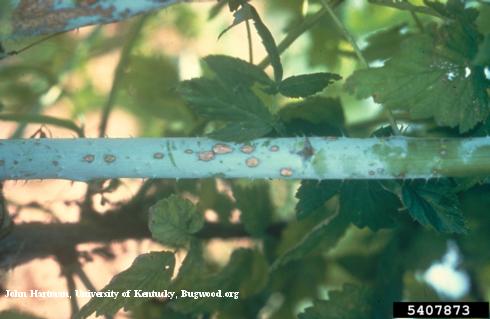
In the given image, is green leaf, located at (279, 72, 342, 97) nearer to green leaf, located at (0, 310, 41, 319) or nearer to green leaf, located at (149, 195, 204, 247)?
green leaf, located at (149, 195, 204, 247)

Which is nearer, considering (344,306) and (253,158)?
(253,158)

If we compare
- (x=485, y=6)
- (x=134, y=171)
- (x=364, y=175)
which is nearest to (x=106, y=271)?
(x=134, y=171)

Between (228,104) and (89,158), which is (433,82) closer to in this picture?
(228,104)

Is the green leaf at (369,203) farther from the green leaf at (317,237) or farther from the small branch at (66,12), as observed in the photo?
the small branch at (66,12)

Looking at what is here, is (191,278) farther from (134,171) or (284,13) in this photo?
(284,13)

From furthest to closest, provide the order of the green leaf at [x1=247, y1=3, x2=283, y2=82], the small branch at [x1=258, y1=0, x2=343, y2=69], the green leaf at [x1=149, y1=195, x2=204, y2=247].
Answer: the small branch at [x1=258, y1=0, x2=343, y2=69] < the green leaf at [x1=149, y1=195, x2=204, y2=247] < the green leaf at [x1=247, y1=3, x2=283, y2=82]

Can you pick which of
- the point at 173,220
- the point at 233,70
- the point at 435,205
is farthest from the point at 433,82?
the point at 173,220

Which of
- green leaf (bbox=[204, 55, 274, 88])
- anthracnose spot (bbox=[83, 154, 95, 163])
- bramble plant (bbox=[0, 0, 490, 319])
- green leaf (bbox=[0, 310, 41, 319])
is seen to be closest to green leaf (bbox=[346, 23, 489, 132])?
bramble plant (bbox=[0, 0, 490, 319])
